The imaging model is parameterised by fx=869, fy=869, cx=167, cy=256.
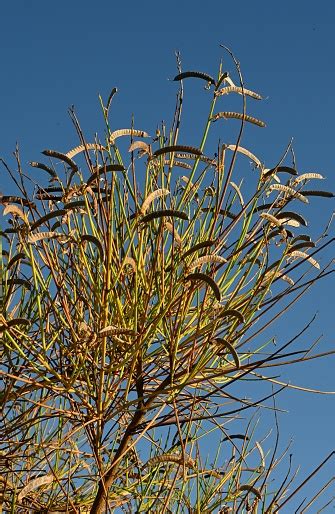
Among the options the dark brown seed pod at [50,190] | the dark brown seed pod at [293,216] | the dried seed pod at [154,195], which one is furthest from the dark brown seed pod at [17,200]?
the dark brown seed pod at [293,216]

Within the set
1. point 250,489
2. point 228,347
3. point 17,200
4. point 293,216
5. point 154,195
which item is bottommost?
point 250,489

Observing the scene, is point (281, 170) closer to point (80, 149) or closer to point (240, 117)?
point (240, 117)

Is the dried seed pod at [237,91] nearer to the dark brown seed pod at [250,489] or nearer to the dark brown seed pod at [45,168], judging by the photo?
the dark brown seed pod at [45,168]

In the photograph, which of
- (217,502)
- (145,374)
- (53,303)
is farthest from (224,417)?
(53,303)

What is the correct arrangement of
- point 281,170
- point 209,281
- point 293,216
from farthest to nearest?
point 281,170 → point 293,216 → point 209,281

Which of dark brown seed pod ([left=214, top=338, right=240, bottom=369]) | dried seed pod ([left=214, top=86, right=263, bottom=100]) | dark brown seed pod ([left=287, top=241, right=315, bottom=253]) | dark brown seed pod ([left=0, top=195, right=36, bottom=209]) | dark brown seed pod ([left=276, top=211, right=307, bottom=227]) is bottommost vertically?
dark brown seed pod ([left=214, top=338, right=240, bottom=369])

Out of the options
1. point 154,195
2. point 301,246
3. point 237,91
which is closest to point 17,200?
point 154,195

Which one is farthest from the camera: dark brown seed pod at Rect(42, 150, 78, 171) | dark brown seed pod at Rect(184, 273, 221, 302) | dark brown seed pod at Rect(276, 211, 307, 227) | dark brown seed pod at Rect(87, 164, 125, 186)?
dark brown seed pod at Rect(276, 211, 307, 227)

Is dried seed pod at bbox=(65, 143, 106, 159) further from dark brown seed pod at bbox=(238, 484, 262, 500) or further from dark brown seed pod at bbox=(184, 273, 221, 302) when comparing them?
dark brown seed pod at bbox=(238, 484, 262, 500)

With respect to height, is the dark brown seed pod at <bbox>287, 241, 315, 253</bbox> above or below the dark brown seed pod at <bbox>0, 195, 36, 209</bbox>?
below

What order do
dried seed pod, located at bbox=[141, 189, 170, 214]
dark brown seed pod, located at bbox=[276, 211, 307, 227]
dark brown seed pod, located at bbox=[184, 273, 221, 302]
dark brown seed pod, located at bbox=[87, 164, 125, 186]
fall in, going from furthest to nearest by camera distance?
dark brown seed pod, located at bbox=[276, 211, 307, 227]
dark brown seed pod, located at bbox=[87, 164, 125, 186]
dried seed pod, located at bbox=[141, 189, 170, 214]
dark brown seed pod, located at bbox=[184, 273, 221, 302]

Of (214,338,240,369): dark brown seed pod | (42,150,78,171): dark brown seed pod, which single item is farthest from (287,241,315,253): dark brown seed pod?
(42,150,78,171): dark brown seed pod

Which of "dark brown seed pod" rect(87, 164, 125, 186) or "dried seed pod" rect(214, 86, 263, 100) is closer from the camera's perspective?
"dark brown seed pod" rect(87, 164, 125, 186)

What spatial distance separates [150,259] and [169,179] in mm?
242
